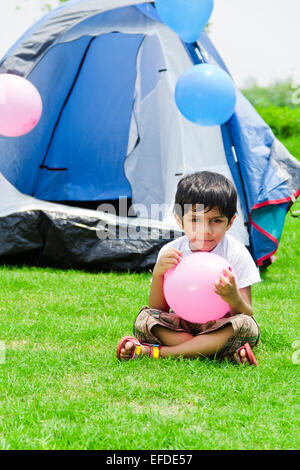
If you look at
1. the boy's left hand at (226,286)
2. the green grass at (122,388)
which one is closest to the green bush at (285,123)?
the green grass at (122,388)

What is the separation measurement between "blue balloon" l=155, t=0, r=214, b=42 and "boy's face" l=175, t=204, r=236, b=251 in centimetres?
149

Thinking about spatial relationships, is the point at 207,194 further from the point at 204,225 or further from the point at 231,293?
the point at 231,293

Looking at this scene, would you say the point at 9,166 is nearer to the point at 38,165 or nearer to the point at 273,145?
the point at 38,165

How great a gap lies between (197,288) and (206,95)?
1498 millimetres

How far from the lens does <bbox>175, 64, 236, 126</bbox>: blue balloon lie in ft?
9.77

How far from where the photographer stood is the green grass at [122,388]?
137 cm

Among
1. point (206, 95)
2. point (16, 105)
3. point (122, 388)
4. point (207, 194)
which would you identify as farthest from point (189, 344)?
point (16, 105)

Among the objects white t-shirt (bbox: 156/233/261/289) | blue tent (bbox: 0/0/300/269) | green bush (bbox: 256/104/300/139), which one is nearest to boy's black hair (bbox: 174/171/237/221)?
white t-shirt (bbox: 156/233/261/289)

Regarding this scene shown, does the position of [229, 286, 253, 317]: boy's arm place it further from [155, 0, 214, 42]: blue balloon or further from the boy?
[155, 0, 214, 42]: blue balloon

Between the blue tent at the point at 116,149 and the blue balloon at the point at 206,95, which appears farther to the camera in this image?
the blue tent at the point at 116,149

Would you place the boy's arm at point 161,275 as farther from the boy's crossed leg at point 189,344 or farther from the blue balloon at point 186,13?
the blue balloon at point 186,13

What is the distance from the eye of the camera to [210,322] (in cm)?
199

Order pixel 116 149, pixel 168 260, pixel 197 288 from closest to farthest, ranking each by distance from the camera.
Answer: pixel 197 288 < pixel 168 260 < pixel 116 149

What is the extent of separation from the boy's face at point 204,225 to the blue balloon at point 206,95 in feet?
3.94
